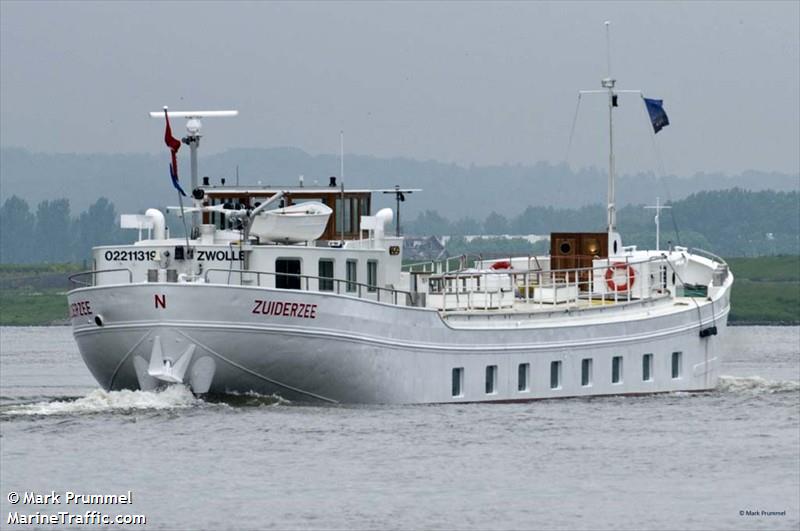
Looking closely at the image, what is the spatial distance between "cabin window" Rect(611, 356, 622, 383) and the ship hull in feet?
7.70

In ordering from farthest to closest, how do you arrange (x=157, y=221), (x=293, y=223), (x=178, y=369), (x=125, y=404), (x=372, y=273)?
(x=157, y=221) < (x=372, y=273) < (x=293, y=223) < (x=125, y=404) < (x=178, y=369)

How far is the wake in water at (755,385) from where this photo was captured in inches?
2281

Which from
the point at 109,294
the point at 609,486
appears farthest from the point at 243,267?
the point at 609,486

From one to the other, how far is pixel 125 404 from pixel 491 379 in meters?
10.1

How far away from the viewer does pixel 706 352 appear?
58.2 metres

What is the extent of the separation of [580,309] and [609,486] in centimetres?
1667

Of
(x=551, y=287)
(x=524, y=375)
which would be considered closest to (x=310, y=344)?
(x=524, y=375)

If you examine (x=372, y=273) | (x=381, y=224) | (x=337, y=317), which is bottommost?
(x=337, y=317)

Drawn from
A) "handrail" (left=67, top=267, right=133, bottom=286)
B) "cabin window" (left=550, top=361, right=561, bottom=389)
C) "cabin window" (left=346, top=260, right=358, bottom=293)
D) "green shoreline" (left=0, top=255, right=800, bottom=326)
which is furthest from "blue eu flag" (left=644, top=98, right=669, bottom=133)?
"green shoreline" (left=0, top=255, right=800, bottom=326)

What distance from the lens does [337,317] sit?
44750 mm

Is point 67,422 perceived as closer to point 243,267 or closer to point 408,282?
point 243,267

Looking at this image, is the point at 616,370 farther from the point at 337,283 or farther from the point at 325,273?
the point at 325,273

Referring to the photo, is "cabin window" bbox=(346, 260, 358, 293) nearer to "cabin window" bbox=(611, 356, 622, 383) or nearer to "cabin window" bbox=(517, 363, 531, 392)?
"cabin window" bbox=(517, 363, 531, 392)

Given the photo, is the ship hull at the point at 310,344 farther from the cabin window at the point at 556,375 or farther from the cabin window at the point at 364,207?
the cabin window at the point at 364,207
